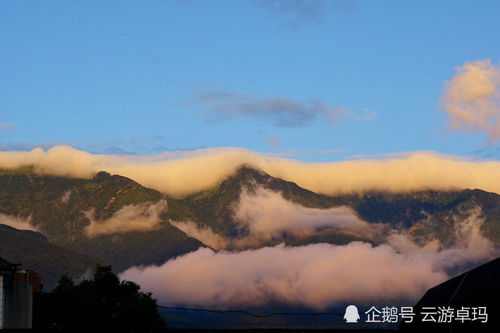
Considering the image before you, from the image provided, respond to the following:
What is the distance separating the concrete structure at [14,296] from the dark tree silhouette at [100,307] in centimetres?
7623

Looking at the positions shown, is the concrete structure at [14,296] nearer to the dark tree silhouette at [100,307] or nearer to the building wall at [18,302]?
the building wall at [18,302]

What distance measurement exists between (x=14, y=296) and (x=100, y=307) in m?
101

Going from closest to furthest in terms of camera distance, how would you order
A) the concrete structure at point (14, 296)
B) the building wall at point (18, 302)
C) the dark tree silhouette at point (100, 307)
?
the concrete structure at point (14, 296), the building wall at point (18, 302), the dark tree silhouette at point (100, 307)

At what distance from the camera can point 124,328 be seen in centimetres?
15062

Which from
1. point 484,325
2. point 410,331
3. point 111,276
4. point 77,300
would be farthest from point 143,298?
point 484,325

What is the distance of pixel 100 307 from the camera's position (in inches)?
6304

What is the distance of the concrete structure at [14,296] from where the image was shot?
195ft

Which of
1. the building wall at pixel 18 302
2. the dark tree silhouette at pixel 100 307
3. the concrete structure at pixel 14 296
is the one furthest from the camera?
the dark tree silhouette at pixel 100 307

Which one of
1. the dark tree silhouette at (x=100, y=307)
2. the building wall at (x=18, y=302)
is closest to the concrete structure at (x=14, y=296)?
the building wall at (x=18, y=302)

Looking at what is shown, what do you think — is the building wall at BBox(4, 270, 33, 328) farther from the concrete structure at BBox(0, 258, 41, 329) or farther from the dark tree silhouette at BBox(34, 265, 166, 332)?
the dark tree silhouette at BBox(34, 265, 166, 332)

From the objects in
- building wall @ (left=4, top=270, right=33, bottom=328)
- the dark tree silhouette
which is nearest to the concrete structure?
building wall @ (left=4, top=270, right=33, bottom=328)

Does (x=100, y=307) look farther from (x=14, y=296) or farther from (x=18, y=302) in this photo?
(x=14, y=296)

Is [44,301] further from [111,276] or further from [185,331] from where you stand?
[185,331]

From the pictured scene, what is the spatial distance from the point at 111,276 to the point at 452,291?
110638 millimetres
